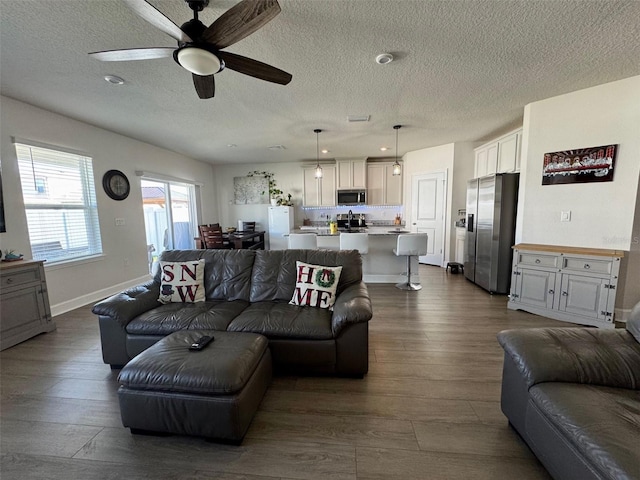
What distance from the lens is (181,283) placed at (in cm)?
252

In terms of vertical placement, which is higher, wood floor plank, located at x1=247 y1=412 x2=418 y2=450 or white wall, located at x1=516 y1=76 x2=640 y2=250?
white wall, located at x1=516 y1=76 x2=640 y2=250

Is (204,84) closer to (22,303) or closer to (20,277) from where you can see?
(20,277)

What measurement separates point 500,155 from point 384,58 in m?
3.20

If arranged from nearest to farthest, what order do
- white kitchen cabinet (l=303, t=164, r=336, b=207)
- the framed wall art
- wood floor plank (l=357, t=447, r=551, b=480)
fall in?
wood floor plank (l=357, t=447, r=551, b=480), the framed wall art, white kitchen cabinet (l=303, t=164, r=336, b=207)

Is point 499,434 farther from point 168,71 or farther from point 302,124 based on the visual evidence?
point 302,124

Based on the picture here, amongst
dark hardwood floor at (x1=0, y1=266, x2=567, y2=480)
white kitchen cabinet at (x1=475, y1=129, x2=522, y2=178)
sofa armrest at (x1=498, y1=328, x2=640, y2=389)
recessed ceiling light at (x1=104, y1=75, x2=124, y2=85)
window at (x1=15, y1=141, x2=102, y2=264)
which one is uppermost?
recessed ceiling light at (x1=104, y1=75, x2=124, y2=85)

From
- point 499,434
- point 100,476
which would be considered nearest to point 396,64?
point 499,434

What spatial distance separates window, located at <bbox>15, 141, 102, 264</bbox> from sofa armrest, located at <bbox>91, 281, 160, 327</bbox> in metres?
2.09

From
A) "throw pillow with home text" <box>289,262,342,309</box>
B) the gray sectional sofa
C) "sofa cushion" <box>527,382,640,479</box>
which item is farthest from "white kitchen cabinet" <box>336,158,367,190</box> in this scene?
Result: "sofa cushion" <box>527,382,640,479</box>

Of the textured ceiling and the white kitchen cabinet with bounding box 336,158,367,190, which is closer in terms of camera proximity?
the textured ceiling

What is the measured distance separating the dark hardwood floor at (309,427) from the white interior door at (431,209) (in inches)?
140

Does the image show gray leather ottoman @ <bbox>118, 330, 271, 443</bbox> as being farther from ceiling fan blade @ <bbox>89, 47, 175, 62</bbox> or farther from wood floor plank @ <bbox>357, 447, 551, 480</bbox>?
ceiling fan blade @ <bbox>89, 47, 175, 62</bbox>

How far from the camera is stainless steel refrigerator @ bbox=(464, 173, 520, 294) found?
12.4ft

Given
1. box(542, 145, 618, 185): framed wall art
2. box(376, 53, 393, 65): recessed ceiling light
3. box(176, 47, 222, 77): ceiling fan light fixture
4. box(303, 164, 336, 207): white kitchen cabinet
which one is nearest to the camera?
box(176, 47, 222, 77): ceiling fan light fixture
